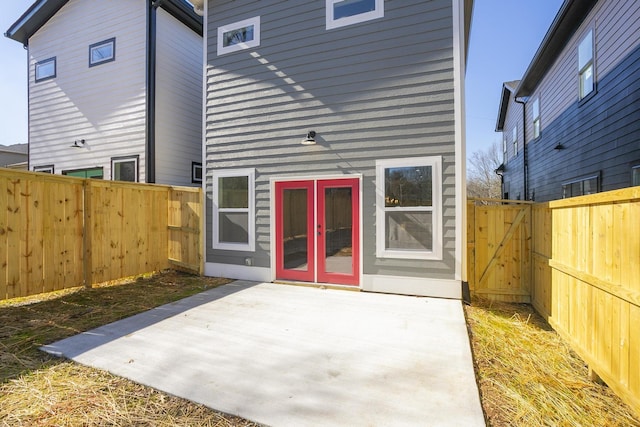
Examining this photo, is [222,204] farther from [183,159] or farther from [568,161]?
[568,161]

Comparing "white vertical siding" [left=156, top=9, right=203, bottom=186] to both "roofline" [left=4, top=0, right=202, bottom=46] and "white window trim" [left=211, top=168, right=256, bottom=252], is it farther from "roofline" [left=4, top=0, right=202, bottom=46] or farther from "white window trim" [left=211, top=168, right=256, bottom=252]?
"white window trim" [left=211, top=168, right=256, bottom=252]

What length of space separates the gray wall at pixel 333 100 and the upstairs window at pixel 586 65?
14.1 feet

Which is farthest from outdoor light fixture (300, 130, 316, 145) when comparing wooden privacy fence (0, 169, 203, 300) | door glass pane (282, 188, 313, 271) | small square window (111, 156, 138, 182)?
small square window (111, 156, 138, 182)

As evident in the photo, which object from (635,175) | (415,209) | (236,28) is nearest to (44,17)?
(236,28)

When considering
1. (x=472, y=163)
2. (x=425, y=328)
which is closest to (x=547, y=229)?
(x=425, y=328)

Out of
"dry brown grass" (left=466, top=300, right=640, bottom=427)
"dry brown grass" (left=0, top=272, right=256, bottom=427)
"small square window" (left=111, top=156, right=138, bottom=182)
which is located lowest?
"dry brown grass" (left=466, top=300, right=640, bottom=427)

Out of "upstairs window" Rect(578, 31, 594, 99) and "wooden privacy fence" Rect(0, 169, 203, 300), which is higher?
"upstairs window" Rect(578, 31, 594, 99)

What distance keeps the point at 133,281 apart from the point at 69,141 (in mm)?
4992

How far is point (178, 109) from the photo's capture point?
8.00 m

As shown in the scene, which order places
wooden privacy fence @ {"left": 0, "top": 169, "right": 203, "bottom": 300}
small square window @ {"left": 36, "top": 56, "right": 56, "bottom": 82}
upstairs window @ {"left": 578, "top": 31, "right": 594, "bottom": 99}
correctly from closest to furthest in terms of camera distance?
wooden privacy fence @ {"left": 0, "top": 169, "right": 203, "bottom": 300} → upstairs window @ {"left": 578, "top": 31, "right": 594, "bottom": 99} → small square window @ {"left": 36, "top": 56, "right": 56, "bottom": 82}

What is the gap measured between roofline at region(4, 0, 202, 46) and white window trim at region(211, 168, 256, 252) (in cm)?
466

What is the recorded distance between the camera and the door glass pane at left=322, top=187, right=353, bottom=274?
5.36 metres

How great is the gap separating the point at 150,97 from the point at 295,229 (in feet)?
16.0

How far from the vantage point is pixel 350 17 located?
531 centimetres
